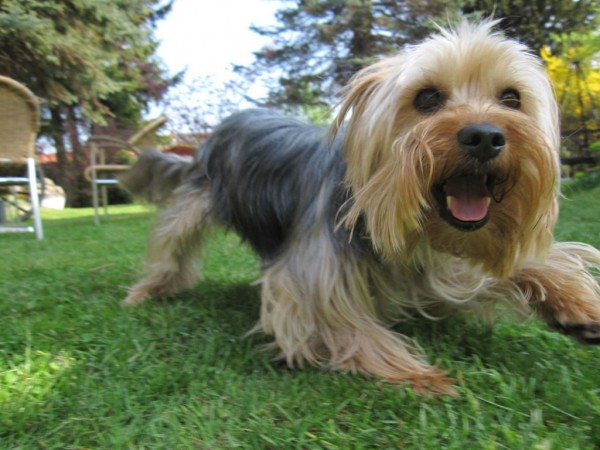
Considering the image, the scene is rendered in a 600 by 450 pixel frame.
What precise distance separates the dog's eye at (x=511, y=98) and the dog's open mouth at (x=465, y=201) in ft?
1.10

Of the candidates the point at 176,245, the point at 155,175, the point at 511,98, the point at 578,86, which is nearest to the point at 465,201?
the point at 511,98

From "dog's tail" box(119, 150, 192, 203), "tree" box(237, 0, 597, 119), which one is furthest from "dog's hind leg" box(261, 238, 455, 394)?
"tree" box(237, 0, 597, 119)

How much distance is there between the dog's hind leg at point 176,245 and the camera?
3.26 metres

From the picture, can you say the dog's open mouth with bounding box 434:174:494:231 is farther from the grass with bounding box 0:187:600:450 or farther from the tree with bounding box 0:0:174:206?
the tree with bounding box 0:0:174:206

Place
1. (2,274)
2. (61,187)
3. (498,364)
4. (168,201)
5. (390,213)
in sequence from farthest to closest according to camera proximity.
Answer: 1. (61,187)
2. (2,274)
3. (168,201)
4. (498,364)
5. (390,213)

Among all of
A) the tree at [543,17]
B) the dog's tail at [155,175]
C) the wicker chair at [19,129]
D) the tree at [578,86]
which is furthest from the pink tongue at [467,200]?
the tree at [543,17]

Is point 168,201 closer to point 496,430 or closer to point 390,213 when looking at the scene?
point 390,213

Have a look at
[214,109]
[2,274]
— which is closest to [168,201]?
[2,274]

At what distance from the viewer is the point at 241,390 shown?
1.93 metres

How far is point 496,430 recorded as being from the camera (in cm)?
153

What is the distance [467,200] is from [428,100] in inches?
15.4

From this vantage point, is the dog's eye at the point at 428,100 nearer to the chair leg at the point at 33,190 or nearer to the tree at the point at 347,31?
the chair leg at the point at 33,190

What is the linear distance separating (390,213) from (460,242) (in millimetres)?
310

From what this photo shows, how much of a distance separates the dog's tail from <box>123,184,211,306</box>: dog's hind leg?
276 millimetres
